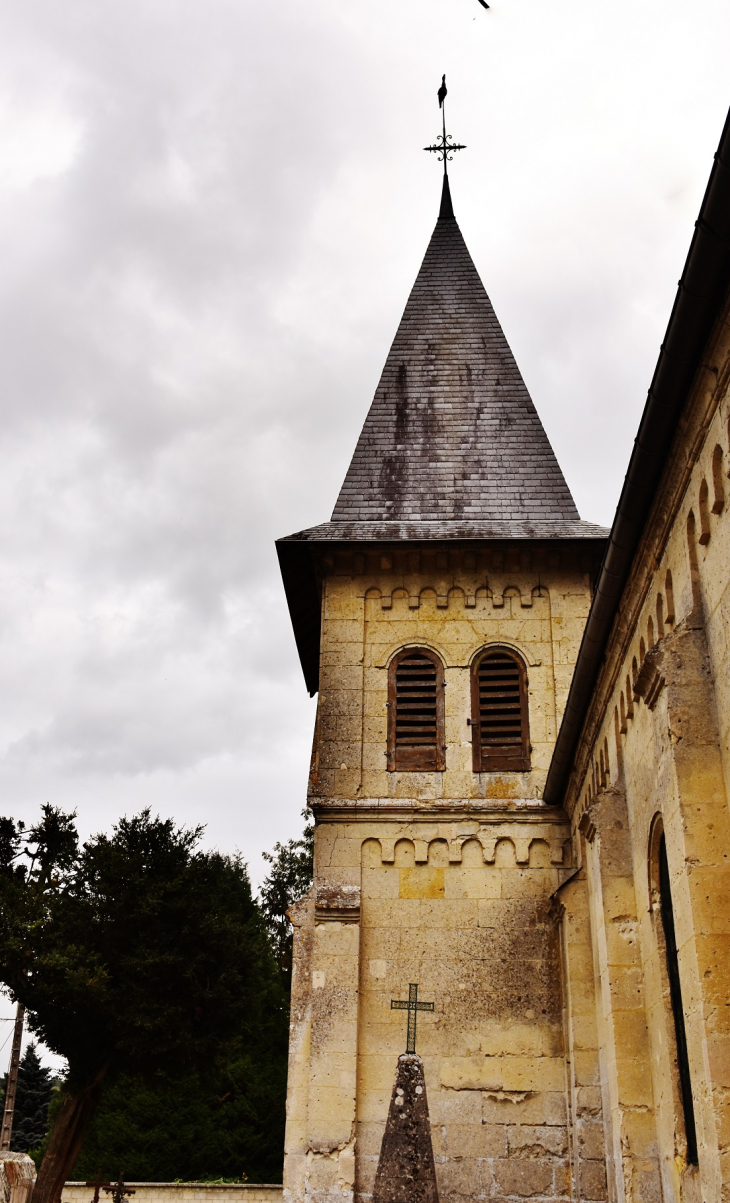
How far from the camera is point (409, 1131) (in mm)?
6988

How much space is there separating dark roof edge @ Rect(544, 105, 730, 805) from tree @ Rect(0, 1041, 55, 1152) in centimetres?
3463

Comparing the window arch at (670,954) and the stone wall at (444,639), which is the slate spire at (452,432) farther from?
the window arch at (670,954)

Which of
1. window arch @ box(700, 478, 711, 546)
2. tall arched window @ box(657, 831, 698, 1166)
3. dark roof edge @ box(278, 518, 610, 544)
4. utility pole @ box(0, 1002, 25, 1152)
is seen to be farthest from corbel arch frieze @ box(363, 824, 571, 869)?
utility pole @ box(0, 1002, 25, 1152)

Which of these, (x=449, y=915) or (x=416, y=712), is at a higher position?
(x=416, y=712)

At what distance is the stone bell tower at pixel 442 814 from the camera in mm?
11562

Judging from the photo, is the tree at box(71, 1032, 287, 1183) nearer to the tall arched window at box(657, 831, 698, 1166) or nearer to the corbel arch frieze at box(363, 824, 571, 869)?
the corbel arch frieze at box(363, 824, 571, 869)

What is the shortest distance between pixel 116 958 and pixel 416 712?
9979 mm

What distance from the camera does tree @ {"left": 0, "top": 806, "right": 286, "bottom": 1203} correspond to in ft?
64.1

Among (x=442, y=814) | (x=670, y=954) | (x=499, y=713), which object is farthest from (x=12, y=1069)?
(x=670, y=954)

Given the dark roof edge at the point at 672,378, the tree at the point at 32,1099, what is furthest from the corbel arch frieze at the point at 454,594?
the tree at the point at 32,1099

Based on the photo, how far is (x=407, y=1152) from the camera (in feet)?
22.5

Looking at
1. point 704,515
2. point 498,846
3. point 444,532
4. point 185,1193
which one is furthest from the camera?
point 185,1193

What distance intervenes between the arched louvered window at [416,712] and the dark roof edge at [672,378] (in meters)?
4.13

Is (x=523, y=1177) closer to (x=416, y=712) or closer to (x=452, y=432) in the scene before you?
(x=416, y=712)
